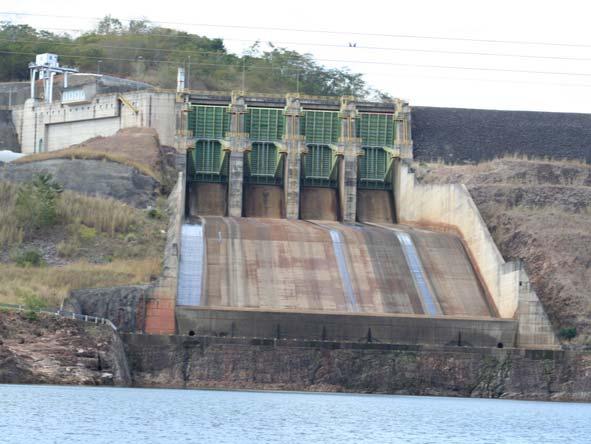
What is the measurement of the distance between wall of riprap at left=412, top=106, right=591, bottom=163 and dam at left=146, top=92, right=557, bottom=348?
6.67ft

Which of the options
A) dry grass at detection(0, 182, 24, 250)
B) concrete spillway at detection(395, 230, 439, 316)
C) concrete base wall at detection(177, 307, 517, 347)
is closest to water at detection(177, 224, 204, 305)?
concrete base wall at detection(177, 307, 517, 347)

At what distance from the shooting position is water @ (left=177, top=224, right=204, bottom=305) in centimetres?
8400

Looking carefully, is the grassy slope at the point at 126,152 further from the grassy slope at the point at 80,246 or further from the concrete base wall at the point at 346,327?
the concrete base wall at the point at 346,327

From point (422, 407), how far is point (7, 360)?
63.0 feet

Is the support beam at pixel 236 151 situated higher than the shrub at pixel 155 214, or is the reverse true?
the support beam at pixel 236 151

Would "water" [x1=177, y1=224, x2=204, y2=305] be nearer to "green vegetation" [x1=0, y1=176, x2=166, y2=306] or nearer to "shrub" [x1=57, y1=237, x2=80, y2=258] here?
"green vegetation" [x1=0, y1=176, x2=166, y2=306]

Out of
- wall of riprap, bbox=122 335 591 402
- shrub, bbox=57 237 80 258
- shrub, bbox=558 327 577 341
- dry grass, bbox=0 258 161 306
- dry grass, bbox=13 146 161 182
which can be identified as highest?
dry grass, bbox=13 146 161 182

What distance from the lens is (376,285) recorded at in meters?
87.5

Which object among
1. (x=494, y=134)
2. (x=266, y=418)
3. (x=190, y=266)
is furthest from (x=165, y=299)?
(x=494, y=134)

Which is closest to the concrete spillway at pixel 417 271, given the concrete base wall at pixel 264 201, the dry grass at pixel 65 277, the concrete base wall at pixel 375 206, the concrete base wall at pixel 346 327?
the concrete base wall at pixel 346 327

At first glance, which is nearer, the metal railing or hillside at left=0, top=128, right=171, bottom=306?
the metal railing

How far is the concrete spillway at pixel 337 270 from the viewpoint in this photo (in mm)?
85500

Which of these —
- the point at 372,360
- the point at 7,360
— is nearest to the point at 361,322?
the point at 372,360

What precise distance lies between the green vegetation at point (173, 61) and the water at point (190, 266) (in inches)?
2011
